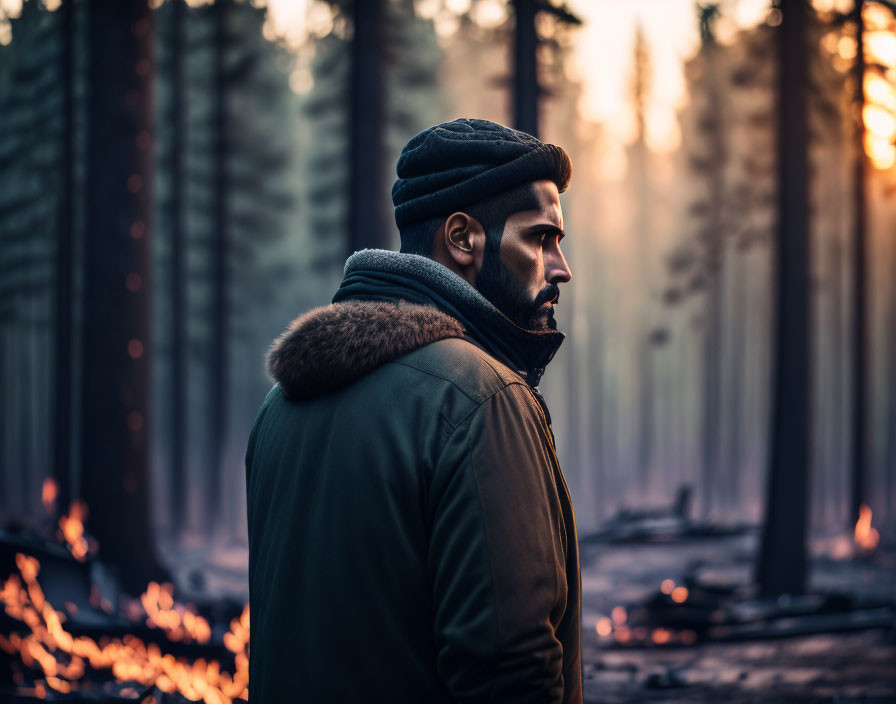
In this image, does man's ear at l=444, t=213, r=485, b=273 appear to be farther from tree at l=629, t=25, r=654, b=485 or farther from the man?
tree at l=629, t=25, r=654, b=485

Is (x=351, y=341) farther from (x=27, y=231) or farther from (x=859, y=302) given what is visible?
(x=27, y=231)

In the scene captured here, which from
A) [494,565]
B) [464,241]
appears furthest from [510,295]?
[494,565]

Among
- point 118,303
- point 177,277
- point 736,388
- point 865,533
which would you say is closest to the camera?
point 118,303

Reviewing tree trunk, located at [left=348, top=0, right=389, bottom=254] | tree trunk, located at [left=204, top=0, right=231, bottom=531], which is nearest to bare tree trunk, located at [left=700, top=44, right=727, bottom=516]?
tree trunk, located at [left=204, top=0, right=231, bottom=531]

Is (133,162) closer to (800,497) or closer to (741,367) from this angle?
(800,497)

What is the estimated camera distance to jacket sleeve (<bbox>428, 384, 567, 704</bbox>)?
1.79 metres

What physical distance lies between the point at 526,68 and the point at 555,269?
8.27 m

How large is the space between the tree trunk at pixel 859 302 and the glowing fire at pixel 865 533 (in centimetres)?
59

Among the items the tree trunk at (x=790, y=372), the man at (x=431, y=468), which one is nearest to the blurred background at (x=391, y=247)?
the tree trunk at (x=790, y=372)

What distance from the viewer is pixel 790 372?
12.5 m

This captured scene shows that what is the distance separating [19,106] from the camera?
21344 mm

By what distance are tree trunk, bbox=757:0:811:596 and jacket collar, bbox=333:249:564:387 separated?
1126cm

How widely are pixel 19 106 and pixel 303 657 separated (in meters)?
23.0

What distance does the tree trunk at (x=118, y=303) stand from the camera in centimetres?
1118
